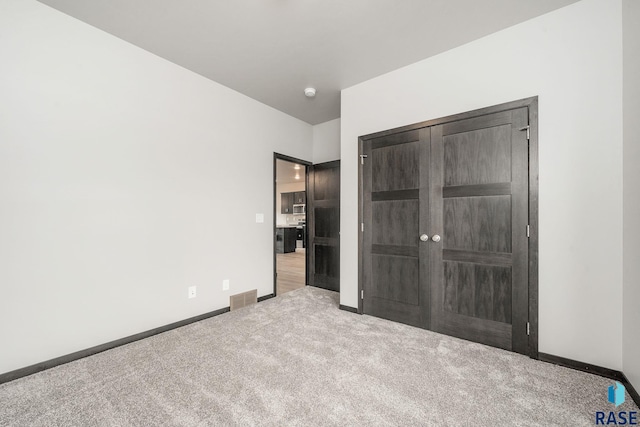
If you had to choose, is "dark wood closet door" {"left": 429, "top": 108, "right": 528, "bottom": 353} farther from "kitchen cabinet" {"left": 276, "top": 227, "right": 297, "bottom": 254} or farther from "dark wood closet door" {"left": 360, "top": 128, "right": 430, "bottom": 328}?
"kitchen cabinet" {"left": 276, "top": 227, "right": 297, "bottom": 254}

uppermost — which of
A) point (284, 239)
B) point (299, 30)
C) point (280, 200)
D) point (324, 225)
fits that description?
point (299, 30)

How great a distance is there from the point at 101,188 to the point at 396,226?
284 centimetres

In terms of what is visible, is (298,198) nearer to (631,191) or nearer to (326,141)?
(326,141)

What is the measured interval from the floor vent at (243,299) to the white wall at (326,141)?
2.41m

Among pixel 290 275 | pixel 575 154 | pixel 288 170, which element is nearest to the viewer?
pixel 575 154

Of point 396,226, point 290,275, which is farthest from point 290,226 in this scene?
point 396,226

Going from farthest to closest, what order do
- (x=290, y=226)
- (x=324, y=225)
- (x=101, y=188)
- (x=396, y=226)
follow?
(x=290, y=226)
(x=324, y=225)
(x=396, y=226)
(x=101, y=188)

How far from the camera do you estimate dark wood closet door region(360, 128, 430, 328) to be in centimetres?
270

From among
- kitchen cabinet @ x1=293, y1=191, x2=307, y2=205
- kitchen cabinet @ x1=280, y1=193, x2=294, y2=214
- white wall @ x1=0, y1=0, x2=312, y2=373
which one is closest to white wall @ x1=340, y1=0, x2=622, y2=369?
white wall @ x1=0, y1=0, x2=312, y2=373

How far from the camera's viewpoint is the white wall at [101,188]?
6.24 ft

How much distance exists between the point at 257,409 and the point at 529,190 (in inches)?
101

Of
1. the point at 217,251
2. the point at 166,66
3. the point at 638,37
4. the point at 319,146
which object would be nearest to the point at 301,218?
the point at 319,146

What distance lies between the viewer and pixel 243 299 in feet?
11.2

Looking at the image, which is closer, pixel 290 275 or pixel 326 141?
pixel 326 141
